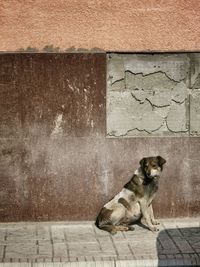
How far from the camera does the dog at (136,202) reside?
963 centimetres

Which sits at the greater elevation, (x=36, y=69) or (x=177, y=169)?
(x=36, y=69)

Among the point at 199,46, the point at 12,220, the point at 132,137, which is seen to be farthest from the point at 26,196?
the point at 199,46

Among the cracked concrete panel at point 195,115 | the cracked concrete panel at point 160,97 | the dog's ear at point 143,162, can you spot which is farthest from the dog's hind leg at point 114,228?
the cracked concrete panel at point 160,97

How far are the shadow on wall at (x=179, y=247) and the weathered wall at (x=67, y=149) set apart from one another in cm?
65

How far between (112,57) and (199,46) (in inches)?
49.4

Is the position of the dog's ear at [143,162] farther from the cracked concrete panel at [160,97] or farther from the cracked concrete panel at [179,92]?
the cracked concrete panel at [179,92]

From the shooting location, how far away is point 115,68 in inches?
394

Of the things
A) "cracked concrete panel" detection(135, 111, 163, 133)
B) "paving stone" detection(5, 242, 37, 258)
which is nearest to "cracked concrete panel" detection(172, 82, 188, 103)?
"cracked concrete panel" detection(135, 111, 163, 133)

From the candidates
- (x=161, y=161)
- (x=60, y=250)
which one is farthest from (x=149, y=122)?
(x=60, y=250)

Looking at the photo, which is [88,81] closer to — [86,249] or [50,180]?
[50,180]

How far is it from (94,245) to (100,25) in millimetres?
3075

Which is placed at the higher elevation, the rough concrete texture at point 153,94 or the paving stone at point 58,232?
the rough concrete texture at point 153,94

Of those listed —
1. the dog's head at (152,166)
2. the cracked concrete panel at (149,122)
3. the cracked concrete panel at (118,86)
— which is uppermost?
the cracked concrete panel at (118,86)

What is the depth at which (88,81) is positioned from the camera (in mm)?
9898
